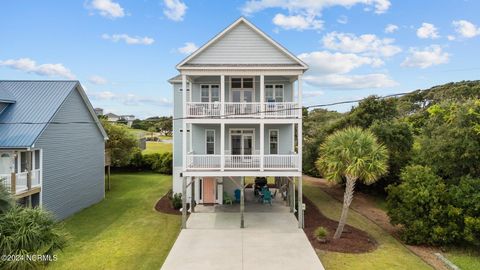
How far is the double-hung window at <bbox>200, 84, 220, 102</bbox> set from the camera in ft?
66.0

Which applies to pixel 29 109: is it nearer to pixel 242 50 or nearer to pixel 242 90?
pixel 242 90

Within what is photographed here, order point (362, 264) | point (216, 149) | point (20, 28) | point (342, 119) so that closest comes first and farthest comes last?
point (362, 264), point (20, 28), point (216, 149), point (342, 119)

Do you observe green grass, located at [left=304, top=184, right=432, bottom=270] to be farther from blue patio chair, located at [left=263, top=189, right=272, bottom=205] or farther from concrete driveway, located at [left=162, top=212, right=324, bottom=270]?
blue patio chair, located at [left=263, top=189, right=272, bottom=205]

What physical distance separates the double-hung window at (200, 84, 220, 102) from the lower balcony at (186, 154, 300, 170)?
3737 millimetres

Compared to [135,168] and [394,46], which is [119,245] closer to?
[394,46]

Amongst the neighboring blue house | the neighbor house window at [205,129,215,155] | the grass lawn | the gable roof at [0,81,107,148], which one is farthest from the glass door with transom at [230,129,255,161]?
the gable roof at [0,81,107,148]

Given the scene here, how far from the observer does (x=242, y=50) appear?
18516mm

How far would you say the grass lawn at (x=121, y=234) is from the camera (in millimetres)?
12727

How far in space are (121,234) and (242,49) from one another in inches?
458

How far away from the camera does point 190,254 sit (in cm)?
1305

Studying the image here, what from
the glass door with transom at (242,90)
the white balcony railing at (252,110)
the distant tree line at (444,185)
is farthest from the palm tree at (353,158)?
the glass door with transom at (242,90)

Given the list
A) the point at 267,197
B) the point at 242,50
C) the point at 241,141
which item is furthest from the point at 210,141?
the point at 242,50

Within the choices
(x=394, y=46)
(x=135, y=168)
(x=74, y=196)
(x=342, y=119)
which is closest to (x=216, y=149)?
(x=74, y=196)

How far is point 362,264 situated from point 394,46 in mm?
16903
